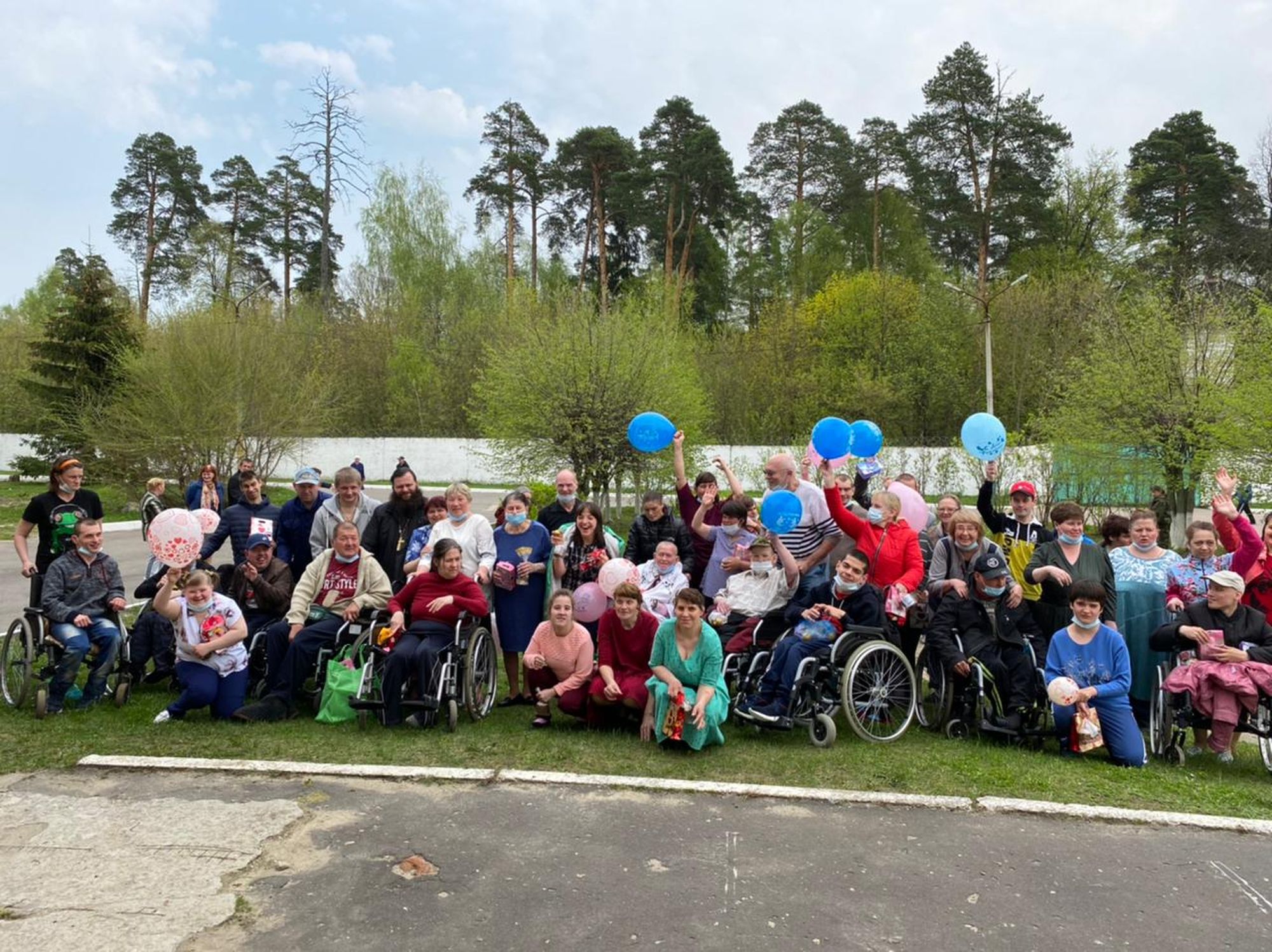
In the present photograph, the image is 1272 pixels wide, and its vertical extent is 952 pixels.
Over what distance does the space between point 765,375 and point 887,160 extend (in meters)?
11.4

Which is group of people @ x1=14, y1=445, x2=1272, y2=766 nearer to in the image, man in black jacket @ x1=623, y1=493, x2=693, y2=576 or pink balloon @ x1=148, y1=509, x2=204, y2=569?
man in black jacket @ x1=623, y1=493, x2=693, y2=576

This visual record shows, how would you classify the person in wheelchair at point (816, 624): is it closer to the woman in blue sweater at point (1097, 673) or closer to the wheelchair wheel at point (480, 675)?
the woman in blue sweater at point (1097, 673)

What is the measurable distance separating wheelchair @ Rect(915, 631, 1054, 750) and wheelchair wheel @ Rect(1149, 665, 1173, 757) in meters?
0.61

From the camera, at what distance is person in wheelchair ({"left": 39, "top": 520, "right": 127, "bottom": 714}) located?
6.31 m

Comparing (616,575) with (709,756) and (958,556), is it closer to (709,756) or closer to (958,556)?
(709,756)

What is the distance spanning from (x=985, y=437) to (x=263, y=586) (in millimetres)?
6066

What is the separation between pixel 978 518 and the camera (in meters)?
6.55

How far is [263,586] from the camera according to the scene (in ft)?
22.3

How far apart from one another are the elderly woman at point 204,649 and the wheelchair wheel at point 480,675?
157cm

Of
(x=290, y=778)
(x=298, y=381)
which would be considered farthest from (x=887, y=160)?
(x=290, y=778)

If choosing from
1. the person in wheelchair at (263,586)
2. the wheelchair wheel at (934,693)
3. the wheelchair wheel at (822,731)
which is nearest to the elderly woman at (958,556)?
the wheelchair wheel at (934,693)

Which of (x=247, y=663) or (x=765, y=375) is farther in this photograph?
(x=765, y=375)

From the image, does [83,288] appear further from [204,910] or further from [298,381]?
[204,910]

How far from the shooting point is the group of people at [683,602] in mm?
5871
